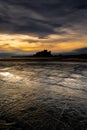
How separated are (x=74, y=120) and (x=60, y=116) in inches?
18.3

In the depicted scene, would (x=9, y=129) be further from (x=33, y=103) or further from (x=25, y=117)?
(x=33, y=103)

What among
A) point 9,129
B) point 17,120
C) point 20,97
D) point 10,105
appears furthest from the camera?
point 20,97

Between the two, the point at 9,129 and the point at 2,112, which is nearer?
the point at 9,129

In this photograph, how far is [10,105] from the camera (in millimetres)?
5656

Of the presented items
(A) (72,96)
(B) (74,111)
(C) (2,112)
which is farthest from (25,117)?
(A) (72,96)

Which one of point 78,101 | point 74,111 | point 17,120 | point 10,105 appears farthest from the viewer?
point 78,101

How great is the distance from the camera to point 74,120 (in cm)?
451

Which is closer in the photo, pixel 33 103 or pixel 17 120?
pixel 17 120

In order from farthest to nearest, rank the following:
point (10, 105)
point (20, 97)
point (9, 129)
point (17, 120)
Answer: point (20, 97)
point (10, 105)
point (17, 120)
point (9, 129)

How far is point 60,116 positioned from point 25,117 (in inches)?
39.7

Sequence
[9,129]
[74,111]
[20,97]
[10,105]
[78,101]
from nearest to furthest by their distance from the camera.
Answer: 1. [9,129]
2. [74,111]
3. [10,105]
4. [78,101]
5. [20,97]

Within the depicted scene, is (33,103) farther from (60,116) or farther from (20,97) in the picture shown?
(60,116)

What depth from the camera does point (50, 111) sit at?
17.2ft

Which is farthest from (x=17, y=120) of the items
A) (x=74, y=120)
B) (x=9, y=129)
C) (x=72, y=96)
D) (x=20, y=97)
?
(x=72, y=96)
